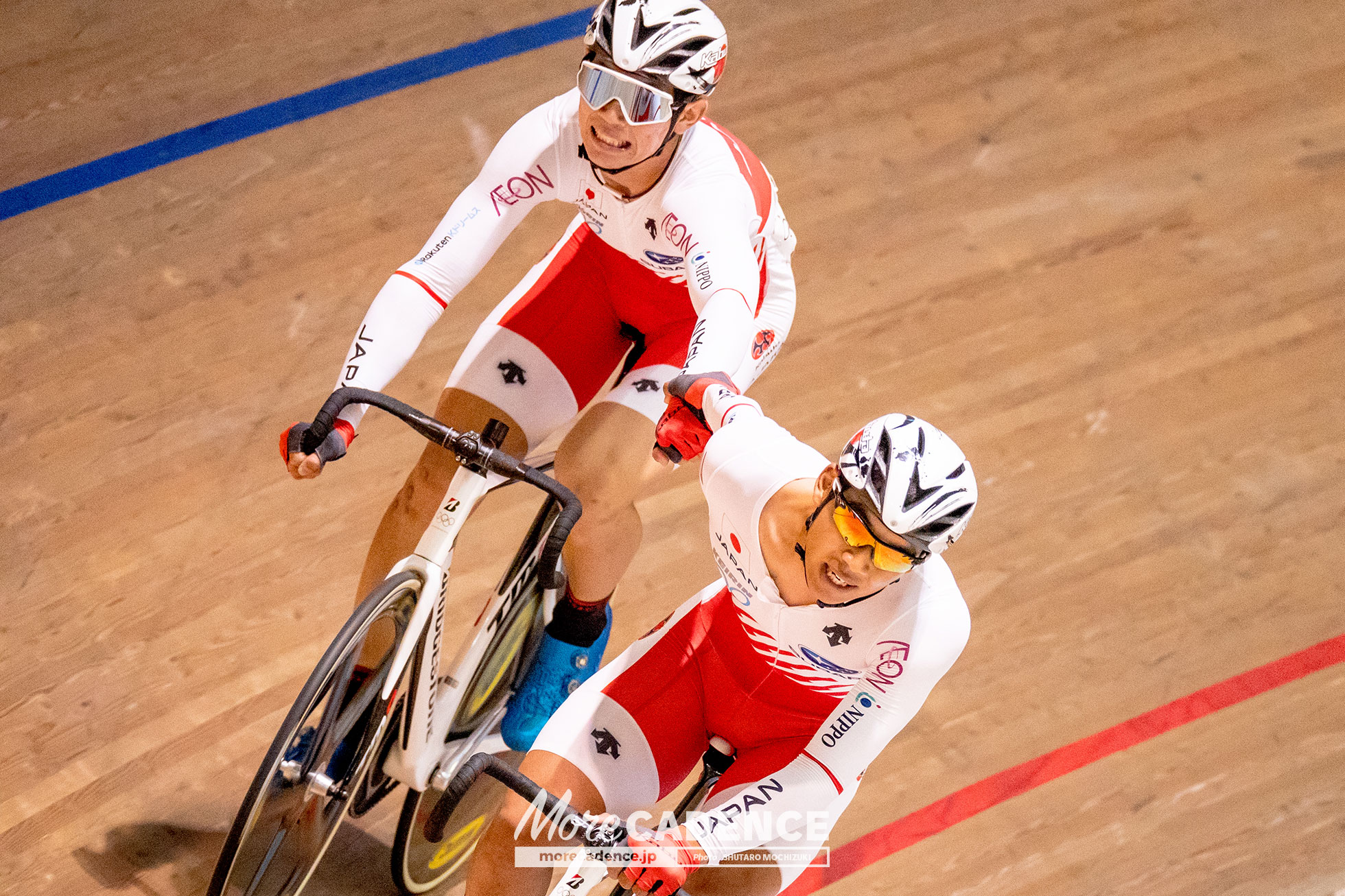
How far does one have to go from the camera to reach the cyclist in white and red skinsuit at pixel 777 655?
6.98ft

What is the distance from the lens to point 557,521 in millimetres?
2408

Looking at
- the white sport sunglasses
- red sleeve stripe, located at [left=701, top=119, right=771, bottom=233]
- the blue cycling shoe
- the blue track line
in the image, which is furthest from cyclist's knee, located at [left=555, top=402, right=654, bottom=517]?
the blue track line

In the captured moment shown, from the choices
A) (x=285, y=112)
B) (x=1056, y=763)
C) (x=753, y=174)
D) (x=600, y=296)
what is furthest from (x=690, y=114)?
(x=285, y=112)

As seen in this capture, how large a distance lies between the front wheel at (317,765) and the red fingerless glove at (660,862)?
26.2 inches

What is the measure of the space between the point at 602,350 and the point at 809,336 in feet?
4.69

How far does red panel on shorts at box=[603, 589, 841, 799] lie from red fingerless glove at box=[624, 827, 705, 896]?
34 centimetres

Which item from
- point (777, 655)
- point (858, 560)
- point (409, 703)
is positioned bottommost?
point (409, 703)

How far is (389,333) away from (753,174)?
0.88 meters

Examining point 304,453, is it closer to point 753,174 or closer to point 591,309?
point 591,309

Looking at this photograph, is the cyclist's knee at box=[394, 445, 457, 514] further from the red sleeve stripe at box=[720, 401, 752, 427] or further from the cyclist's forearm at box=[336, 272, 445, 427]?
the red sleeve stripe at box=[720, 401, 752, 427]

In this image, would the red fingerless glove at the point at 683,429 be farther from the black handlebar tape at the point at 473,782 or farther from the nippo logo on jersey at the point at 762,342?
the black handlebar tape at the point at 473,782

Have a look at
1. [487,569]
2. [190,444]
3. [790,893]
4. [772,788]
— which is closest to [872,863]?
[790,893]

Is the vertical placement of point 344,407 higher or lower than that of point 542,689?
higher

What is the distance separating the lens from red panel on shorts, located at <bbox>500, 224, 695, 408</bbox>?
9.66 ft
